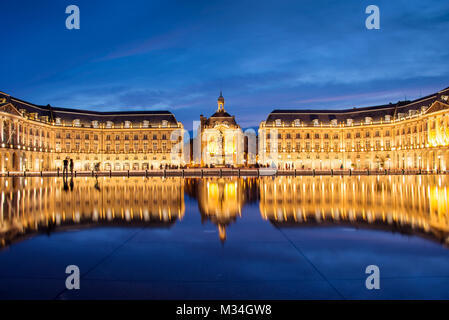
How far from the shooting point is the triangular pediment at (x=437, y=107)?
2486 inches

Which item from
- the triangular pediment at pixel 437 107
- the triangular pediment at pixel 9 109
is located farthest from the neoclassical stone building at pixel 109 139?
the triangular pediment at pixel 437 107

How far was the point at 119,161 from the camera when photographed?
93.9m

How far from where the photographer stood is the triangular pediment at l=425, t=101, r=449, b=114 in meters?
63.1

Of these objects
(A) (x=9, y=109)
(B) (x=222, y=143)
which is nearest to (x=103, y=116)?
(A) (x=9, y=109)

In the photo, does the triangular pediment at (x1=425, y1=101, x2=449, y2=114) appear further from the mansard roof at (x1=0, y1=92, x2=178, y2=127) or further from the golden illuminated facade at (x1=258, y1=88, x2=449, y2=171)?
the mansard roof at (x1=0, y1=92, x2=178, y2=127)

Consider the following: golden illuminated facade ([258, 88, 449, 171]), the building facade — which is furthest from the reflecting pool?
golden illuminated facade ([258, 88, 449, 171])

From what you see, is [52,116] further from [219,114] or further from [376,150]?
[376,150]

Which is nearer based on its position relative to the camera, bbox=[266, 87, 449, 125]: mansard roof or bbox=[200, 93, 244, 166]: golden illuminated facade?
bbox=[266, 87, 449, 125]: mansard roof

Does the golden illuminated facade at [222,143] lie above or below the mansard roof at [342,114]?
below

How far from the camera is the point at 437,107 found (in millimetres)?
65750
